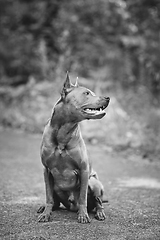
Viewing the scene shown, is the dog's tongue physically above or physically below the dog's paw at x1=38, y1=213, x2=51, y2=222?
above

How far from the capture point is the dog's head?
12.5 ft

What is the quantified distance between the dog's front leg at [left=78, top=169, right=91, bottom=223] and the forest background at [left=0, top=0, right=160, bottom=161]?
609 cm

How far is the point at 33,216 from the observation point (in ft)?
13.9

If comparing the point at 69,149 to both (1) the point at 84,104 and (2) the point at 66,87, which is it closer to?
(1) the point at 84,104

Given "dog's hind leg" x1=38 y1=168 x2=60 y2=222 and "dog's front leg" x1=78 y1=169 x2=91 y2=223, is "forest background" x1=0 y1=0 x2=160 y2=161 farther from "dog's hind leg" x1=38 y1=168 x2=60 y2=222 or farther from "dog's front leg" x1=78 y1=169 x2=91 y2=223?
"dog's front leg" x1=78 y1=169 x2=91 y2=223

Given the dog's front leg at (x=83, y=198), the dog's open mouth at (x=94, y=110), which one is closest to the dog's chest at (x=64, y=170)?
the dog's front leg at (x=83, y=198)

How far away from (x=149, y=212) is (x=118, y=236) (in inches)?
43.6

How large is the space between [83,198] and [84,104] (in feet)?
3.61

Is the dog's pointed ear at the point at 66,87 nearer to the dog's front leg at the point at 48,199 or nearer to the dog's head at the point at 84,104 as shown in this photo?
the dog's head at the point at 84,104

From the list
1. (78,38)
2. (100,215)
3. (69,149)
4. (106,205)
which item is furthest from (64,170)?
(78,38)

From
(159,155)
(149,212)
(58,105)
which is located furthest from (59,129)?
(159,155)

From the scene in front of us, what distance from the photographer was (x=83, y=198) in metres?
4.06

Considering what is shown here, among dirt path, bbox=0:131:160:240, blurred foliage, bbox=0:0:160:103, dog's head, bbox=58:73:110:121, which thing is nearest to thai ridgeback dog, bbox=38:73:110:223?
dog's head, bbox=58:73:110:121

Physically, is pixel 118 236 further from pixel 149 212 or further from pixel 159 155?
pixel 159 155
